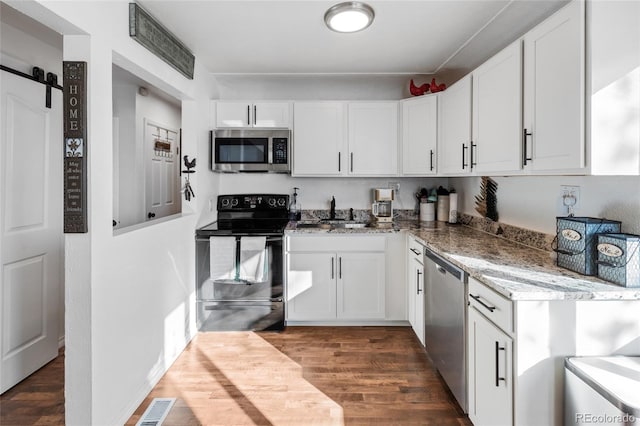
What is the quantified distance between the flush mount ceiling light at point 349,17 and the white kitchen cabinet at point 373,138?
1107mm

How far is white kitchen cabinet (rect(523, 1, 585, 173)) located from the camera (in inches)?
56.7

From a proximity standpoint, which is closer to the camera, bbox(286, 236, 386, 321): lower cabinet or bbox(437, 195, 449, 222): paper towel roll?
bbox(286, 236, 386, 321): lower cabinet

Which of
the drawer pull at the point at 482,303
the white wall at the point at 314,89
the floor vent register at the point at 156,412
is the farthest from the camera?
the white wall at the point at 314,89

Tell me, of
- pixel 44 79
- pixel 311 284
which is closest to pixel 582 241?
pixel 311 284

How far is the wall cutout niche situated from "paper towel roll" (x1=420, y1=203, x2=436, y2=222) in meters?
2.81

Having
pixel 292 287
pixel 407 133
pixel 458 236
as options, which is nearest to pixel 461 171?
pixel 458 236

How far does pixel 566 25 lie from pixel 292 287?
253 centimetres

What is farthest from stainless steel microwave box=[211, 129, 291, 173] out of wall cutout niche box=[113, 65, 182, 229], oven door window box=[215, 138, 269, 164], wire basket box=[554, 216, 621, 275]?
wire basket box=[554, 216, 621, 275]

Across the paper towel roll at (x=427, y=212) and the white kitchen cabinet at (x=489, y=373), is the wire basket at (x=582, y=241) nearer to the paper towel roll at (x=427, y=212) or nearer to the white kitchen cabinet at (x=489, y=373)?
the white kitchen cabinet at (x=489, y=373)

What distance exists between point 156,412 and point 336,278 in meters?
1.64

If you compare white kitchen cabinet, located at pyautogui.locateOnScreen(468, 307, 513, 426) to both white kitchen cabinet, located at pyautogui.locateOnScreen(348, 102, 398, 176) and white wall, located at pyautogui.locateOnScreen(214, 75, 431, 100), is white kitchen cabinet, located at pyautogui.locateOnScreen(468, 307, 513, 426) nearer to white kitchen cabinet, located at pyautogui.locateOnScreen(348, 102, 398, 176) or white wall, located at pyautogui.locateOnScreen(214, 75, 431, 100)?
white kitchen cabinet, located at pyautogui.locateOnScreen(348, 102, 398, 176)

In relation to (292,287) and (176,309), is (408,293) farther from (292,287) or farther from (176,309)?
(176,309)

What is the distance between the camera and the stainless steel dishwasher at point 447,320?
1.88 meters

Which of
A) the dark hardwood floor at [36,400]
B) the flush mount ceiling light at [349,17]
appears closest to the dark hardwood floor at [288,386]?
the dark hardwood floor at [36,400]
